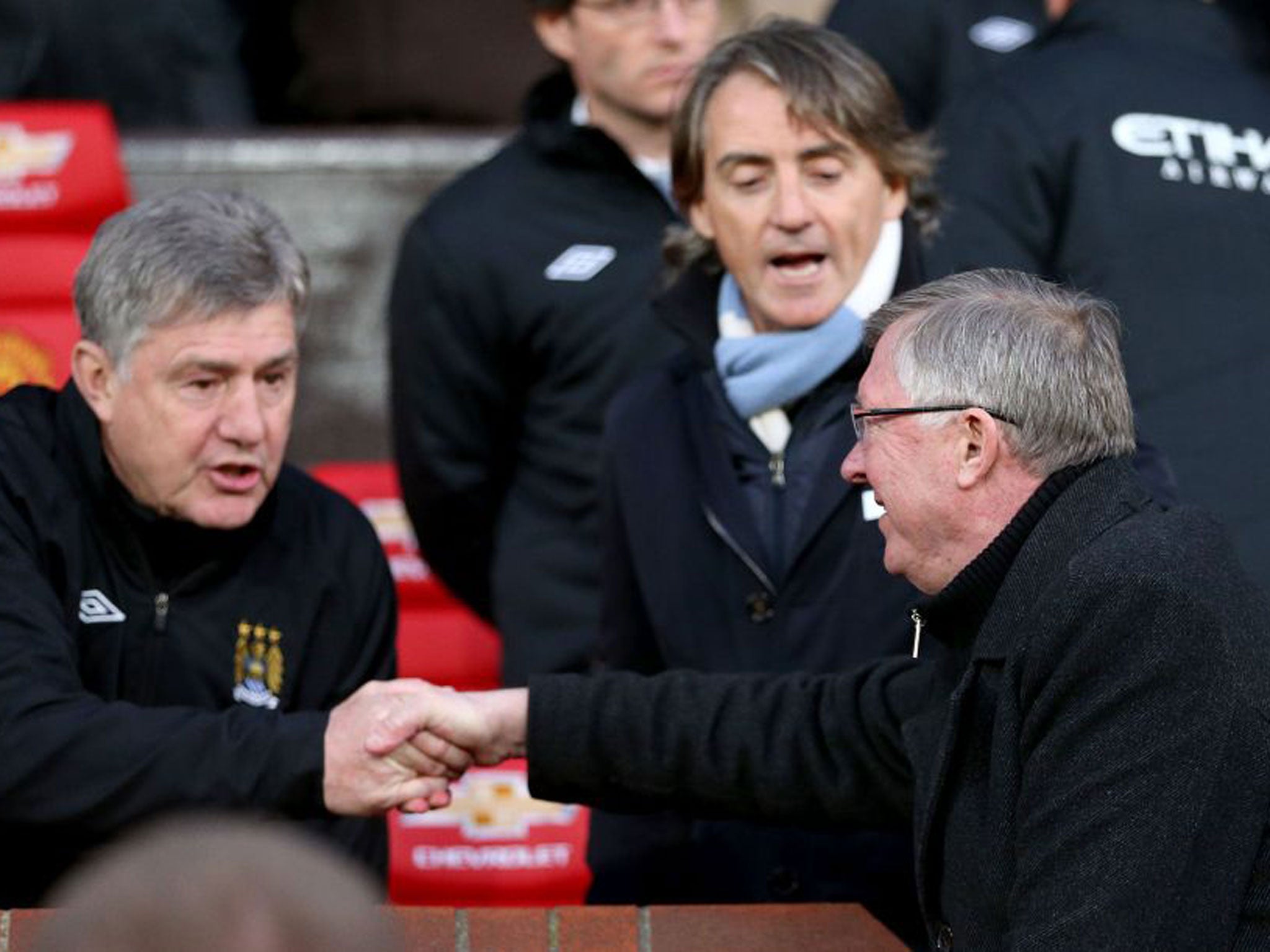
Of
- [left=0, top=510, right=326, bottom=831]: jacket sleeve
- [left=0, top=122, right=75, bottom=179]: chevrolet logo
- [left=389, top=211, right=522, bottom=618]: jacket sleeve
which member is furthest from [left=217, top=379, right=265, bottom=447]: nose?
[left=0, top=122, right=75, bottom=179]: chevrolet logo

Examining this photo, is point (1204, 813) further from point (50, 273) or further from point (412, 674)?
point (50, 273)

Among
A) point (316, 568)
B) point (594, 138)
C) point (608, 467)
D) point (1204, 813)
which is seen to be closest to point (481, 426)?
point (594, 138)

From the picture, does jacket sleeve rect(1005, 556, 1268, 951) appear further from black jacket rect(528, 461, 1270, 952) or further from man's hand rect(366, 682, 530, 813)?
man's hand rect(366, 682, 530, 813)

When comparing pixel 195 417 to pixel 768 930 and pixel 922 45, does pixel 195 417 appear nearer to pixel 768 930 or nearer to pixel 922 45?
pixel 768 930

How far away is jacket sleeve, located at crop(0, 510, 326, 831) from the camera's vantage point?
12.1 feet

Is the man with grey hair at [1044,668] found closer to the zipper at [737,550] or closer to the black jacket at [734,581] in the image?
the black jacket at [734,581]

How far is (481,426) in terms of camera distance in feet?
18.2

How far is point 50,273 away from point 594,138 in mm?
1418

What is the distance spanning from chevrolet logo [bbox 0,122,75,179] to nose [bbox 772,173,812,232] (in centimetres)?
248

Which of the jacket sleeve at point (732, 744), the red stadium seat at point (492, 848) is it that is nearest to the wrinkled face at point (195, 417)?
the jacket sleeve at point (732, 744)

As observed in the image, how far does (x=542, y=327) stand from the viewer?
5.48 meters

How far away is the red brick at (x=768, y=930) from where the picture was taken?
3498 mm

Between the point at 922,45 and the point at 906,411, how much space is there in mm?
2849

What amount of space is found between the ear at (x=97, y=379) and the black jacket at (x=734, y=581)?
2.88 ft
